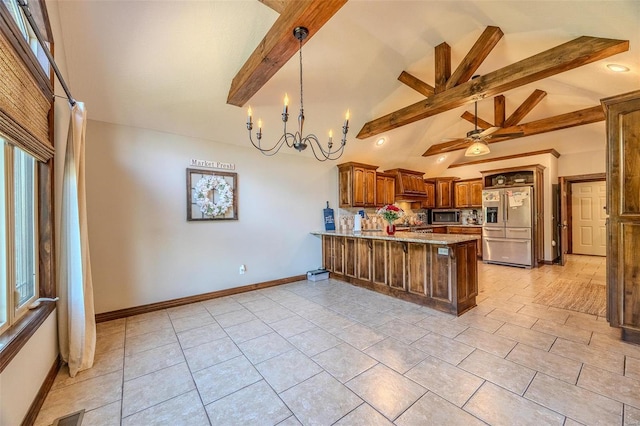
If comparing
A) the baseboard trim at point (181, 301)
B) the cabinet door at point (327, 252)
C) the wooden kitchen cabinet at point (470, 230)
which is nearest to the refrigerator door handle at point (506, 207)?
the wooden kitchen cabinet at point (470, 230)

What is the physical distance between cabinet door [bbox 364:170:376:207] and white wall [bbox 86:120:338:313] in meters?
1.56

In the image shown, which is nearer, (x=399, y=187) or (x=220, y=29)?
(x=220, y=29)

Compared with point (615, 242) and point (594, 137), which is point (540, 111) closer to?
point (594, 137)

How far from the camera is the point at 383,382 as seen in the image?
192cm

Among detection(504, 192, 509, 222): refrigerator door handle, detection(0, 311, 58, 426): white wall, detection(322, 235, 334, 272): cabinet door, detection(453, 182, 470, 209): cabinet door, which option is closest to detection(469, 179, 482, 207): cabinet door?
detection(453, 182, 470, 209): cabinet door

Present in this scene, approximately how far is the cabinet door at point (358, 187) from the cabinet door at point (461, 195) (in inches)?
142

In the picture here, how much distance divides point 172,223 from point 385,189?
4.59 metres

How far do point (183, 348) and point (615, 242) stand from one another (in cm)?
430

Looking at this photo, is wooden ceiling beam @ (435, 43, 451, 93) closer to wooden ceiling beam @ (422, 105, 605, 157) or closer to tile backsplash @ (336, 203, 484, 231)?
wooden ceiling beam @ (422, 105, 605, 157)

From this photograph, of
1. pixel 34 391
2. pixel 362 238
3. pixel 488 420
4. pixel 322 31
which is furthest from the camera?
pixel 362 238

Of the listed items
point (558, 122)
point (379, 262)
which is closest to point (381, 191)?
point (379, 262)

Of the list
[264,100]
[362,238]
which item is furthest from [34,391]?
[362,238]

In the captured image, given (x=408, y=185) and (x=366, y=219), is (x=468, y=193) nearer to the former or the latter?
(x=408, y=185)

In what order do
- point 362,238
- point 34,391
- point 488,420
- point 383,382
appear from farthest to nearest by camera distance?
point 362,238 → point 383,382 → point 34,391 → point 488,420
